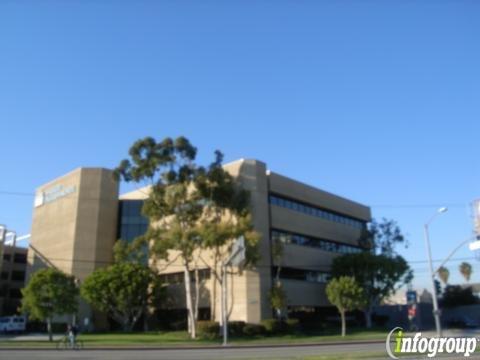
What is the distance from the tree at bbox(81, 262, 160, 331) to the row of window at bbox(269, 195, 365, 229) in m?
15.1

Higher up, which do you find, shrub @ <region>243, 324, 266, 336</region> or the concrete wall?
the concrete wall

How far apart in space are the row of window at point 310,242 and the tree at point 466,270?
1797 inches

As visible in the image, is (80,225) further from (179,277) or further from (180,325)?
(180,325)

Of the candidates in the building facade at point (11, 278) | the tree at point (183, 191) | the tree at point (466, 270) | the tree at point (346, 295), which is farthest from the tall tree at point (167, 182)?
the tree at point (466, 270)

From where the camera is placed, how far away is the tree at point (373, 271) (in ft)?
176

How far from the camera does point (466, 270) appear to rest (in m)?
100

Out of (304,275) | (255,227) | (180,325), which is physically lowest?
(180,325)

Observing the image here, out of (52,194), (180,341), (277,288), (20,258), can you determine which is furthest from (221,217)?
(20,258)

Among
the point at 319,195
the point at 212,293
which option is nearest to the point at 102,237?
the point at 212,293

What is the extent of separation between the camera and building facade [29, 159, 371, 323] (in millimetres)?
49656

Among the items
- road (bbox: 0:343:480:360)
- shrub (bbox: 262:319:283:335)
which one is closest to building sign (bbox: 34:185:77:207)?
shrub (bbox: 262:319:283:335)

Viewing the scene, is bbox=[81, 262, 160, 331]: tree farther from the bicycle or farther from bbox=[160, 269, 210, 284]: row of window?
the bicycle

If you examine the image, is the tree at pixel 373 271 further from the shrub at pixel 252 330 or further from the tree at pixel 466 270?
the tree at pixel 466 270

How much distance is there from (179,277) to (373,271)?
2053 cm
